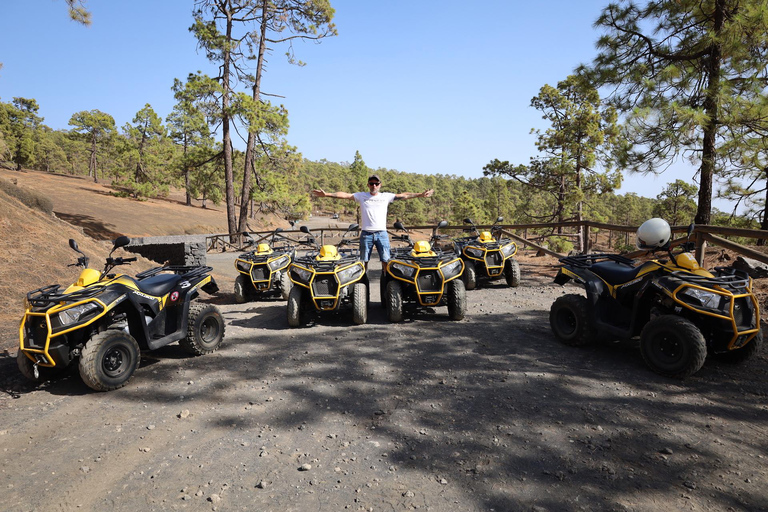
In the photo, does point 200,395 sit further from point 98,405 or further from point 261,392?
point 98,405

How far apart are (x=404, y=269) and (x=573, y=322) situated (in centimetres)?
216

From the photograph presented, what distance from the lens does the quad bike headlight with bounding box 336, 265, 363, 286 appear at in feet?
18.6

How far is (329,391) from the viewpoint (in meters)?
3.60

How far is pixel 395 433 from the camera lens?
2885mm

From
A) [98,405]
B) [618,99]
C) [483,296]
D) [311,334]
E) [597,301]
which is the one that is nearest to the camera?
[98,405]

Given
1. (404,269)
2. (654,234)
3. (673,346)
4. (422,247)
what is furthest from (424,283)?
(673,346)

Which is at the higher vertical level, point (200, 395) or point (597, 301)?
point (597, 301)

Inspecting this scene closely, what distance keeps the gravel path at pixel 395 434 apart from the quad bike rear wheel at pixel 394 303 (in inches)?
41.6

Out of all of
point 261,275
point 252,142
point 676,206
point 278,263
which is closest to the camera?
point 261,275

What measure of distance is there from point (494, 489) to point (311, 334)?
3.50m

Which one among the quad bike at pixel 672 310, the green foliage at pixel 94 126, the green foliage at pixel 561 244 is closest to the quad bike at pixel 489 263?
the quad bike at pixel 672 310

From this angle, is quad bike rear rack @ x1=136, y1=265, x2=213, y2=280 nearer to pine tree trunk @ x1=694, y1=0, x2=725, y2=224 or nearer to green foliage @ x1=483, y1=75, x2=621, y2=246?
pine tree trunk @ x1=694, y1=0, x2=725, y2=224

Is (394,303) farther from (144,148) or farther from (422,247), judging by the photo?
(144,148)

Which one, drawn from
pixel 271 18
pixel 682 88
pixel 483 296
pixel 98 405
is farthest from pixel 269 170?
pixel 98 405
